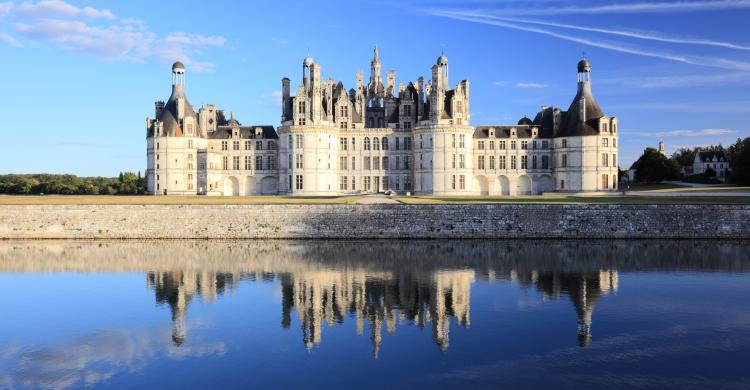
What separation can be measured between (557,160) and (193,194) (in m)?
39.9

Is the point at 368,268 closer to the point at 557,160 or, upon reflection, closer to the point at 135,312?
the point at 135,312

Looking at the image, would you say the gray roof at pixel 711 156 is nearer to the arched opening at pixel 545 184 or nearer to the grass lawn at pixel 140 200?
the arched opening at pixel 545 184

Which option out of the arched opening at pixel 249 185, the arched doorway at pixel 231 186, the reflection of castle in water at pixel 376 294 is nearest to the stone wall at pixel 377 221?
the reflection of castle in water at pixel 376 294

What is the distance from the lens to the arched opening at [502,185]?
69.9 metres

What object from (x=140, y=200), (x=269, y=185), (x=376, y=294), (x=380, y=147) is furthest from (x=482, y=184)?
(x=376, y=294)

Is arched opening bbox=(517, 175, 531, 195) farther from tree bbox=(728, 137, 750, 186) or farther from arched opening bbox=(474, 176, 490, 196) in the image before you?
tree bbox=(728, 137, 750, 186)

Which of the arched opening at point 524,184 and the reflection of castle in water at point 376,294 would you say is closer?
the reflection of castle in water at point 376,294

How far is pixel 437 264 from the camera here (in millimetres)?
31047

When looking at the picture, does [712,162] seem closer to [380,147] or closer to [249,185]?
[380,147]

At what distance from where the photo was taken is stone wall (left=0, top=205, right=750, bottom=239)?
41.6 metres

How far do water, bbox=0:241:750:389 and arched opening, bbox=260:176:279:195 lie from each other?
119ft

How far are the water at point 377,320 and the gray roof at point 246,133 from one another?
37.5m

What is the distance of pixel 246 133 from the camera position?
235 ft

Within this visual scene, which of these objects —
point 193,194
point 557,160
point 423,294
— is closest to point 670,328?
point 423,294
